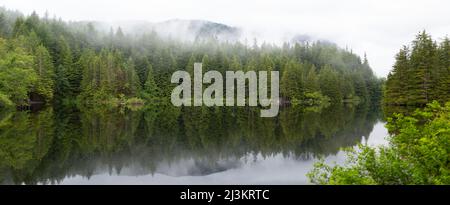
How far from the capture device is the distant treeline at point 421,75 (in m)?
54.2

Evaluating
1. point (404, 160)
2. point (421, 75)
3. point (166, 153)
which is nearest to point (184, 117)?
point (166, 153)

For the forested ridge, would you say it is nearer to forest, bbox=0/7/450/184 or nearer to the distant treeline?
forest, bbox=0/7/450/184

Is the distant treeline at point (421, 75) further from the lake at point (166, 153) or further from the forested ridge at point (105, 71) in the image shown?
the lake at point (166, 153)

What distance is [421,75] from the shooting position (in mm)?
55938

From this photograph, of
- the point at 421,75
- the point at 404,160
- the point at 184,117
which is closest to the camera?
the point at 404,160

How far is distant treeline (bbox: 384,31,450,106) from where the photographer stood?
178 feet

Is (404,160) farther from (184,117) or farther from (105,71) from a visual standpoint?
(105,71)

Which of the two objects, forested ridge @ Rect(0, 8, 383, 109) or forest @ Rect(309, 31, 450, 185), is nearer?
forest @ Rect(309, 31, 450, 185)

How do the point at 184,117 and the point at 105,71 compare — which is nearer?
the point at 184,117

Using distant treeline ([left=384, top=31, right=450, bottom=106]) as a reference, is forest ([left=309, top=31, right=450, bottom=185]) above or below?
below

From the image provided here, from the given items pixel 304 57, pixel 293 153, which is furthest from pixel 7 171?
pixel 304 57

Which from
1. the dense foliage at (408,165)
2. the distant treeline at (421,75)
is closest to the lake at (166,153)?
the dense foliage at (408,165)

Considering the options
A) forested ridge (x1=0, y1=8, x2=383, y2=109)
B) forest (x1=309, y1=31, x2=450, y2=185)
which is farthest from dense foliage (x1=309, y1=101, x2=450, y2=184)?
forested ridge (x1=0, y1=8, x2=383, y2=109)
